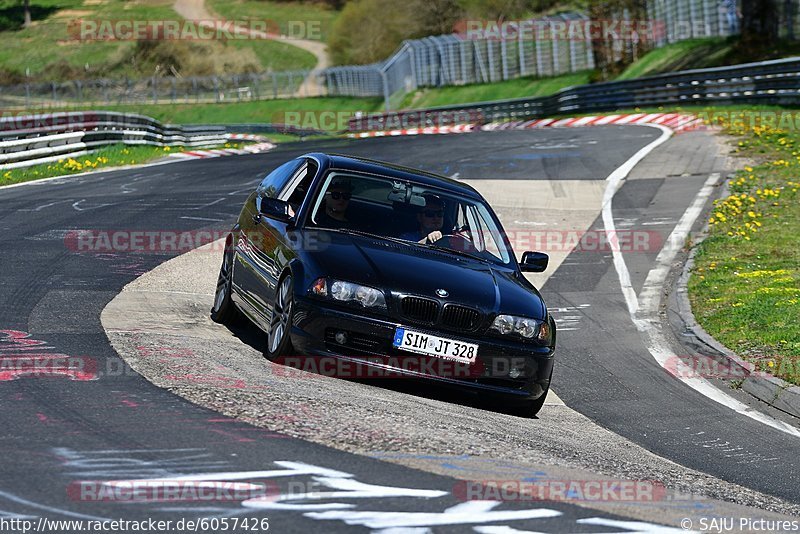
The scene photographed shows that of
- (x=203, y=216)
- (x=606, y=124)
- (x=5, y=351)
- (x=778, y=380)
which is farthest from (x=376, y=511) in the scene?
(x=606, y=124)

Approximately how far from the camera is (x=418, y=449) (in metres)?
5.98

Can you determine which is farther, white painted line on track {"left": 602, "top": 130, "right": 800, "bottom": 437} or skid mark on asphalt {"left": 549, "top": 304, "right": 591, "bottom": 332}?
skid mark on asphalt {"left": 549, "top": 304, "right": 591, "bottom": 332}

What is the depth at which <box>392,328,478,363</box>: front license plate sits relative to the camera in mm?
7992

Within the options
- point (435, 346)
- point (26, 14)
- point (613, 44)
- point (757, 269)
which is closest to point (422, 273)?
point (435, 346)

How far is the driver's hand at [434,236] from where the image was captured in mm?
9234

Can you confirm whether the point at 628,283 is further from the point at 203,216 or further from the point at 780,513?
the point at 780,513

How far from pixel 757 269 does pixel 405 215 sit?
675 cm

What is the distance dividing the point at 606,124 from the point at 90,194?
19.5m

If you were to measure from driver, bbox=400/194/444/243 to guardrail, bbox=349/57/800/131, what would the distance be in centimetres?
2516

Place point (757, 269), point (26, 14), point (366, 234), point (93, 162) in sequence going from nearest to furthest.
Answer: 1. point (366, 234)
2. point (757, 269)
3. point (93, 162)
4. point (26, 14)

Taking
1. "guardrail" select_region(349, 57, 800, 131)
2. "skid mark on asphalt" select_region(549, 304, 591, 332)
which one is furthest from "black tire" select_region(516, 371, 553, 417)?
"guardrail" select_region(349, 57, 800, 131)

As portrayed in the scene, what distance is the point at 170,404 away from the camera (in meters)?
6.45

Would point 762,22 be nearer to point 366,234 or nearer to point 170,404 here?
point 366,234

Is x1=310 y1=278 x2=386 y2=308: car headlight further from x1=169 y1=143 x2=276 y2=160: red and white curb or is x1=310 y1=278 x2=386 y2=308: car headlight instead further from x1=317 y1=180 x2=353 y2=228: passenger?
x1=169 y1=143 x2=276 y2=160: red and white curb
